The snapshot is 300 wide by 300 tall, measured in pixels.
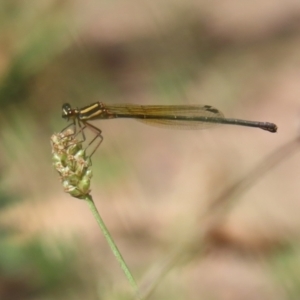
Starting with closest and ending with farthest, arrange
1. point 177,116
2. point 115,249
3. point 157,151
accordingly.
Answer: point 115,249, point 177,116, point 157,151

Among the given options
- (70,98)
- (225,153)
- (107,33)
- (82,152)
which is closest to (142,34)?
(107,33)

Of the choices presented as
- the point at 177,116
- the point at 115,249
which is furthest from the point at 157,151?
the point at 115,249

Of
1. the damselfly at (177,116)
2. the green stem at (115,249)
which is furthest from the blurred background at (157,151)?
the green stem at (115,249)

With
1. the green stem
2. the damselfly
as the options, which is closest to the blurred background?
the damselfly

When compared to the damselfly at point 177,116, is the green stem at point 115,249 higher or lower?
lower

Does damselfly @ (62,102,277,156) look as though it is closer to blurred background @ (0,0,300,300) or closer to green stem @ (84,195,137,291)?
blurred background @ (0,0,300,300)

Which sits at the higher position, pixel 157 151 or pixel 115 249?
pixel 157 151

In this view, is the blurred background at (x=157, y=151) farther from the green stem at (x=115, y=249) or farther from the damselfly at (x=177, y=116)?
the green stem at (x=115, y=249)

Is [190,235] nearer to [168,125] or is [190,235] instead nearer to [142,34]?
[168,125]

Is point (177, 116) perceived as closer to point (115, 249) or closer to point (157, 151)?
point (157, 151)
